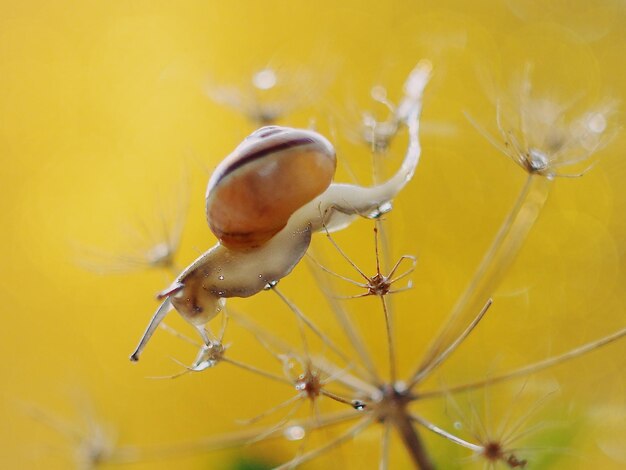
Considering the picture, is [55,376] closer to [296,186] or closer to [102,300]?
[102,300]

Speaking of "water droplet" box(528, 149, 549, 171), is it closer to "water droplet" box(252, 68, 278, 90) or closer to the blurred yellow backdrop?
"water droplet" box(252, 68, 278, 90)

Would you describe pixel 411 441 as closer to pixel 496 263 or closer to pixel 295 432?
pixel 295 432

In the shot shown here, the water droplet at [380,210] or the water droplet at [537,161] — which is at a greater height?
Answer: the water droplet at [537,161]

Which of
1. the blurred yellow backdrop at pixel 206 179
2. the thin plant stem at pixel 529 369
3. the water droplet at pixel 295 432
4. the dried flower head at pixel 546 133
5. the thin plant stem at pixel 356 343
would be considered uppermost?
the blurred yellow backdrop at pixel 206 179

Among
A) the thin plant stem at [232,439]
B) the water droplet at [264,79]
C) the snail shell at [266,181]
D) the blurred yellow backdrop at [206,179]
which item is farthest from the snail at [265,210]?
the blurred yellow backdrop at [206,179]

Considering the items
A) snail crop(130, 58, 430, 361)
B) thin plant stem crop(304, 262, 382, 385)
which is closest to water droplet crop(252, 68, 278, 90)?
thin plant stem crop(304, 262, 382, 385)

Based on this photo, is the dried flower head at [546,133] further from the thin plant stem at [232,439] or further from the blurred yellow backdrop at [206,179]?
the blurred yellow backdrop at [206,179]
